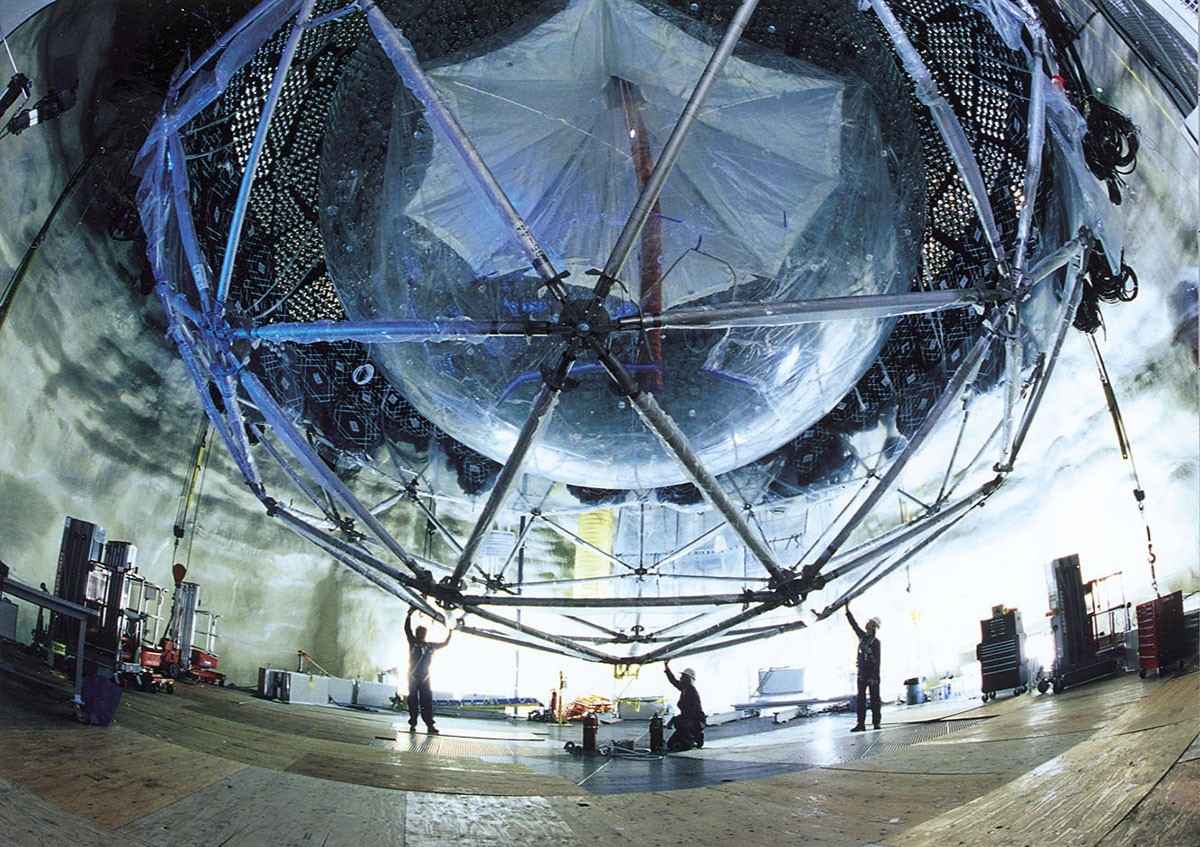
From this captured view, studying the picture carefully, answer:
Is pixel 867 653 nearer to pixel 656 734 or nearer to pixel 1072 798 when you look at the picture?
pixel 656 734

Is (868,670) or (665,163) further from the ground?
(665,163)

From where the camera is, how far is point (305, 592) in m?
4.19

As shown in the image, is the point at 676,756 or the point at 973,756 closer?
the point at 973,756

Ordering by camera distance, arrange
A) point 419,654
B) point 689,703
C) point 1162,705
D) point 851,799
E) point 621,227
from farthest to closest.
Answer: point 419,654
point 689,703
point 621,227
point 851,799
point 1162,705

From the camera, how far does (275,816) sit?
2.33m

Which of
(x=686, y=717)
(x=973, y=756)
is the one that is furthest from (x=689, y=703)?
(x=973, y=756)

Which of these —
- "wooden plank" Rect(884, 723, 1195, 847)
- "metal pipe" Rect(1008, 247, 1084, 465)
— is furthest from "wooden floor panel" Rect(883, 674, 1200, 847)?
"metal pipe" Rect(1008, 247, 1084, 465)

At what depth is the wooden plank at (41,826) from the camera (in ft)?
6.16

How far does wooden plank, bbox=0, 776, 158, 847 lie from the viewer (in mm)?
1879

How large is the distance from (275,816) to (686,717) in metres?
2.16

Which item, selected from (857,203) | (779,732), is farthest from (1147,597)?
(857,203)

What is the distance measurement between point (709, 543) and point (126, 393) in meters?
4.15

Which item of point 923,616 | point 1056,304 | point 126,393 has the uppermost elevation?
point 1056,304

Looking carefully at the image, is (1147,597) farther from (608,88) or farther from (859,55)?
(608,88)
